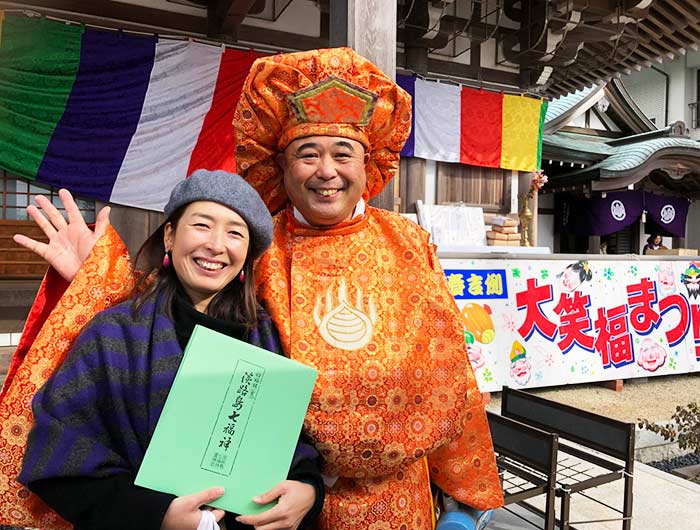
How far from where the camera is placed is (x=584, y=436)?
3.19 meters

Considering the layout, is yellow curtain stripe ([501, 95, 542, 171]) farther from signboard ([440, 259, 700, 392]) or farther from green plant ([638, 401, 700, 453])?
green plant ([638, 401, 700, 453])

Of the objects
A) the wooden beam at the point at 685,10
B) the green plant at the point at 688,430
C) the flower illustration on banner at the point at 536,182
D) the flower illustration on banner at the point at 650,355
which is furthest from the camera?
the flower illustration on banner at the point at 536,182

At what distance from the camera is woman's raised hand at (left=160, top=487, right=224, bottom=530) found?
1245 mm

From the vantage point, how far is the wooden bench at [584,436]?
9.80 feet

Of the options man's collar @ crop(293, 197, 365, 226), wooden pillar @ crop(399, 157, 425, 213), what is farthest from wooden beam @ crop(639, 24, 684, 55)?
man's collar @ crop(293, 197, 365, 226)

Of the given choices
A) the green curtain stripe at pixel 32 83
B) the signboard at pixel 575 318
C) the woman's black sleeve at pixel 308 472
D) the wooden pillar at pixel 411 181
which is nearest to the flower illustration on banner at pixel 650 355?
the signboard at pixel 575 318

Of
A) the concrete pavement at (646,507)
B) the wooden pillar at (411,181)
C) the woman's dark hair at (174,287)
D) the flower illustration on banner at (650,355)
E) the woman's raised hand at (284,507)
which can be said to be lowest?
the concrete pavement at (646,507)

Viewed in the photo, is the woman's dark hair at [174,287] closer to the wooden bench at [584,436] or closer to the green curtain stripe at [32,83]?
the wooden bench at [584,436]

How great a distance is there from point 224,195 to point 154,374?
1.62 feet

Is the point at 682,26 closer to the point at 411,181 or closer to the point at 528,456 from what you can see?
the point at 411,181

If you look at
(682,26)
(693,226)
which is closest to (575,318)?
(682,26)

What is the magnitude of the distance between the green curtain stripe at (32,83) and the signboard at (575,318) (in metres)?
4.45

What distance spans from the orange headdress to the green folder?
2.51ft

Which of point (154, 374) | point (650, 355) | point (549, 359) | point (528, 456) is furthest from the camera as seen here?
point (650, 355)
